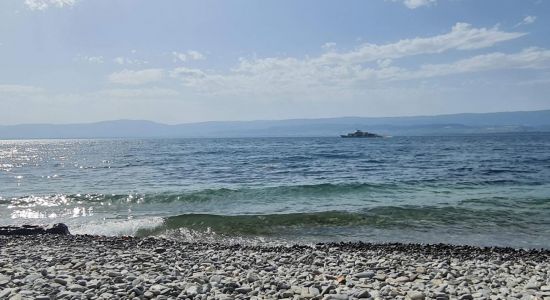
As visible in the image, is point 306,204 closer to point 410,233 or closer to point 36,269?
point 410,233

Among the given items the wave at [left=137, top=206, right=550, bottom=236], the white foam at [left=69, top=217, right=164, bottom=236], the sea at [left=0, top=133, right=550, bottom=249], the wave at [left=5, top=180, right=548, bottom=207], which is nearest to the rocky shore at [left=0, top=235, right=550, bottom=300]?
the sea at [left=0, top=133, right=550, bottom=249]

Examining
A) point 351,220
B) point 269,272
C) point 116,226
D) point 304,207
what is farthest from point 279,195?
point 269,272

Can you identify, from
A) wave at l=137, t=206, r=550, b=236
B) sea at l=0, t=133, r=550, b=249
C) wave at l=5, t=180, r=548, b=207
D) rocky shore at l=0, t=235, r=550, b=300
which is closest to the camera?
rocky shore at l=0, t=235, r=550, b=300

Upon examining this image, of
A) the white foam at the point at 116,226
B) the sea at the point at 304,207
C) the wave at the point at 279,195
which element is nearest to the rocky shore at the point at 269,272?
the sea at the point at 304,207

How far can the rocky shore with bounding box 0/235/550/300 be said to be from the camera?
22.1 feet

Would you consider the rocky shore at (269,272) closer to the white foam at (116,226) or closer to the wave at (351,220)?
the white foam at (116,226)

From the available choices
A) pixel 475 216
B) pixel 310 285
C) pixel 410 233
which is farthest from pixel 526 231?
pixel 310 285

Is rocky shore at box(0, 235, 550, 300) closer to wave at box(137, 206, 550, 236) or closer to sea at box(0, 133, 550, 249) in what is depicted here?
sea at box(0, 133, 550, 249)

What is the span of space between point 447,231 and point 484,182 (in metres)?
13.2

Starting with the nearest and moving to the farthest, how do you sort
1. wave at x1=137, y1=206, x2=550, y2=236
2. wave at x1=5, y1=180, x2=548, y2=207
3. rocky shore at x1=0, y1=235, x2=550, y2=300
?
rocky shore at x1=0, y1=235, x2=550, y2=300
wave at x1=137, y1=206, x2=550, y2=236
wave at x1=5, y1=180, x2=548, y2=207

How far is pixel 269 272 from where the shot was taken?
833 centimetres

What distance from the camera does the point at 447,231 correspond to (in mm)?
14008

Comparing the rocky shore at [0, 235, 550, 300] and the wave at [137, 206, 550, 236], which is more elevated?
the rocky shore at [0, 235, 550, 300]

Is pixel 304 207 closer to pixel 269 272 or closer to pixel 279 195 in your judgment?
pixel 279 195
